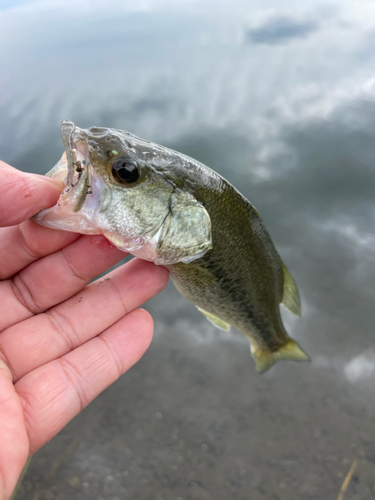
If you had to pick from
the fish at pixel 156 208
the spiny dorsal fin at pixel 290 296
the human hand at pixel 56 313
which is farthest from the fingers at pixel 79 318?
the spiny dorsal fin at pixel 290 296

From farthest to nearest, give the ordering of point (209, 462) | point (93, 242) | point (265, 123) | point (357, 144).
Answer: point (265, 123), point (357, 144), point (209, 462), point (93, 242)

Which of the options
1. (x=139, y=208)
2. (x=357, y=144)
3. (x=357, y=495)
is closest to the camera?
(x=139, y=208)

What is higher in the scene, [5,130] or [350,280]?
[5,130]

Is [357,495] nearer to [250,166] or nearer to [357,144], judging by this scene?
[250,166]

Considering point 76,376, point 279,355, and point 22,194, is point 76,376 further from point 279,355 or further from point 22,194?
point 279,355

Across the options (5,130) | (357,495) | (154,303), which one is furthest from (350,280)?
(5,130)

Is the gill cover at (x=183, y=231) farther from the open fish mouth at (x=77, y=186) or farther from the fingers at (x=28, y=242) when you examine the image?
the fingers at (x=28, y=242)

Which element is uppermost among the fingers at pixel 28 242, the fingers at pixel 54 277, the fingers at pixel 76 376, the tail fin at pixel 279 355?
the fingers at pixel 28 242

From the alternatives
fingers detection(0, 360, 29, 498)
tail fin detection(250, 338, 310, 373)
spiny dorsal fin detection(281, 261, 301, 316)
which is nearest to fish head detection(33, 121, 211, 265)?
fingers detection(0, 360, 29, 498)
